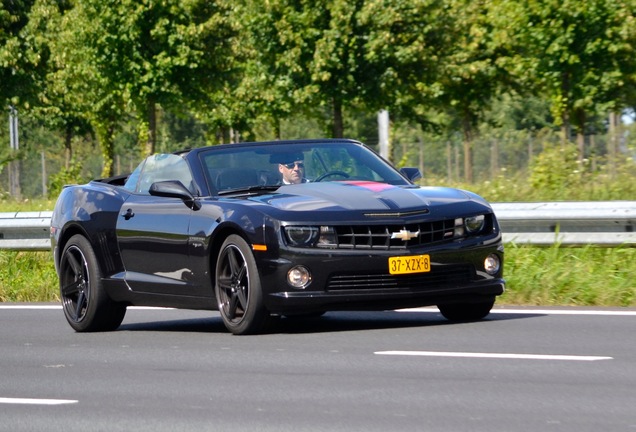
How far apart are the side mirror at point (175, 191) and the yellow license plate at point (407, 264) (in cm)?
156

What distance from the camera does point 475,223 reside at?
9.39 m

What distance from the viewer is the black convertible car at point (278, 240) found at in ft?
29.5

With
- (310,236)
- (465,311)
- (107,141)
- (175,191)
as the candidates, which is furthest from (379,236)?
(107,141)

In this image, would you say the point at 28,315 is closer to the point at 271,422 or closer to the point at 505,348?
the point at 505,348

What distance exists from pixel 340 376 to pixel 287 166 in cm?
310

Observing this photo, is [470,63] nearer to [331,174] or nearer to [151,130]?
[151,130]

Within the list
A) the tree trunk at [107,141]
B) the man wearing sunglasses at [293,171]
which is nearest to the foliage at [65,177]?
the tree trunk at [107,141]

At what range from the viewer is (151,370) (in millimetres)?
7953

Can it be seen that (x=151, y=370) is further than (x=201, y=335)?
No

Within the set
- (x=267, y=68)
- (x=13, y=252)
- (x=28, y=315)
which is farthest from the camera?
(x=267, y=68)

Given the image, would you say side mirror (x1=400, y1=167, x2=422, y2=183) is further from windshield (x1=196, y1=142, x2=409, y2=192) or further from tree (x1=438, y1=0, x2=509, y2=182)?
tree (x1=438, y1=0, x2=509, y2=182)

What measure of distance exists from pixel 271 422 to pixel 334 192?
359 centimetres

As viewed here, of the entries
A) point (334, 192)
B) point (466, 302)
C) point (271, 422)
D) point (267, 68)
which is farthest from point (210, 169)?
point (267, 68)

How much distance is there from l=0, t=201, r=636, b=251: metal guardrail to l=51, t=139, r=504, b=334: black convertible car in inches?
90.4
